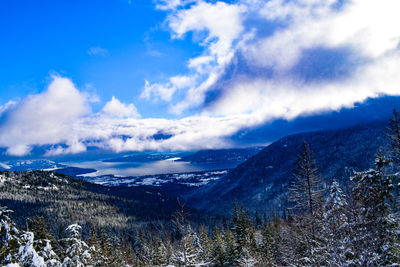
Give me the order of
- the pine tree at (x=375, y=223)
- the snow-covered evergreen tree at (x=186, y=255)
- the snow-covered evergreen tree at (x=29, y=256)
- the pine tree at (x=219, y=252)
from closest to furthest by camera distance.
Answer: the snow-covered evergreen tree at (x=29, y=256) → the pine tree at (x=375, y=223) → the snow-covered evergreen tree at (x=186, y=255) → the pine tree at (x=219, y=252)

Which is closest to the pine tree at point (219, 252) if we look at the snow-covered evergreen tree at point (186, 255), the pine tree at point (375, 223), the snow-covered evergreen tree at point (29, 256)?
the snow-covered evergreen tree at point (186, 255)

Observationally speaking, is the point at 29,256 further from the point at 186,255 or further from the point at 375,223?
the point at 375,223

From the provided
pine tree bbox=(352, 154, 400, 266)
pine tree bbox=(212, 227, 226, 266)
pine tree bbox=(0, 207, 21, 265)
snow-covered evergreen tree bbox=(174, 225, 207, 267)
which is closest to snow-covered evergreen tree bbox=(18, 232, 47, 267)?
pine tree bbox=(0, 207, 21, 265)

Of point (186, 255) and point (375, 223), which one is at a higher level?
point (375, 223)

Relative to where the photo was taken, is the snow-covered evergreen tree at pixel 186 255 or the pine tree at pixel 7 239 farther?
the snow-covered evergreen tree at pixel 186 255

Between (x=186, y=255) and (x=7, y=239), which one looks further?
(x=186, y=255)

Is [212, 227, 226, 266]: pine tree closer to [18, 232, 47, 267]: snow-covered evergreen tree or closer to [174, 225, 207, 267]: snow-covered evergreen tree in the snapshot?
[174, 225, 207, 267]: snow-covered evergreen tree

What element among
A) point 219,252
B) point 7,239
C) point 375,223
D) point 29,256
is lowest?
point 219,252

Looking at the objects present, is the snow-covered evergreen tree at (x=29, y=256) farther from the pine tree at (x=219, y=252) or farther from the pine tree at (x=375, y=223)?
the pine tree at (x=219, y=252)

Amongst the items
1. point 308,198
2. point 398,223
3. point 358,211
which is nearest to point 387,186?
point 398,223

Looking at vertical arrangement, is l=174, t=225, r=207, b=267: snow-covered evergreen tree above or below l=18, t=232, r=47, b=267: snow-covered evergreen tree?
below

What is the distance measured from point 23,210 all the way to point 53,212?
25690 mm

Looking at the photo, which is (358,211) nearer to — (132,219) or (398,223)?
(398,223)

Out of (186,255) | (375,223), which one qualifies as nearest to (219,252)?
(186,255)
